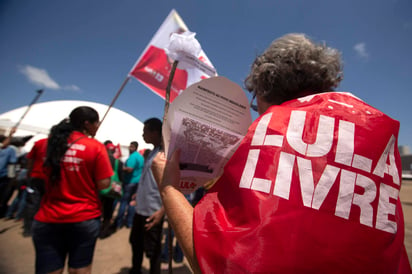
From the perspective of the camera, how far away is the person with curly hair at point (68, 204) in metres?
1.28

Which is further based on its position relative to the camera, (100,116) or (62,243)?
(100,116)

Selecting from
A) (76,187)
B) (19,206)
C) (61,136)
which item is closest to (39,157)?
(61,136)

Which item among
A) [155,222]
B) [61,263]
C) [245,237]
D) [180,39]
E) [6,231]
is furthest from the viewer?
[6,231]

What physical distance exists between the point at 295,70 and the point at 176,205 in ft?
1.89

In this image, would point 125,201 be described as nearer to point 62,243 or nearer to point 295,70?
point 62,243

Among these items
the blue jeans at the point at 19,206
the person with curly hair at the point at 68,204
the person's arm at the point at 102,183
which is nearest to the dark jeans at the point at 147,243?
the person with curly hair at the point at 68,204

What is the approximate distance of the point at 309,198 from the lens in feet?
1.39

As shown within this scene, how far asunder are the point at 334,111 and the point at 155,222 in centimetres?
180

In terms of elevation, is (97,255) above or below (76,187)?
below

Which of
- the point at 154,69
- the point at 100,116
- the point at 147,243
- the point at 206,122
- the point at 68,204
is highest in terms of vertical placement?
the point at 100,116

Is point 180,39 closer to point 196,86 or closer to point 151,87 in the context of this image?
point 196,86

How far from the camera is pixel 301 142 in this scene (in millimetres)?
468

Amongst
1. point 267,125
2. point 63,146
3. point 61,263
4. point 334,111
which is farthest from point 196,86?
point 61,263

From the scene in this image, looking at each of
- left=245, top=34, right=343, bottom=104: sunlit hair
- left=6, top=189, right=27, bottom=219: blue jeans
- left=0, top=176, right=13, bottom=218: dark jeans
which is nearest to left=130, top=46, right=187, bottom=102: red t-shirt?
left=245, top=34, right=343, bottom=104: sunlit hair
